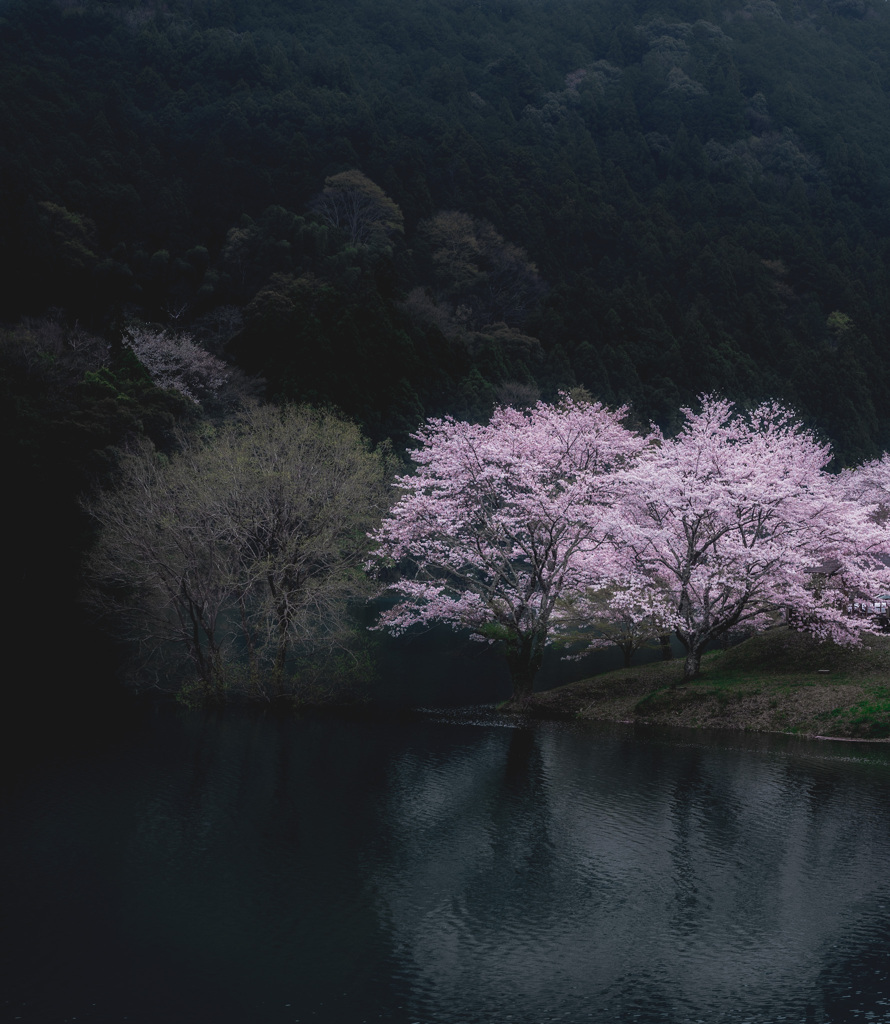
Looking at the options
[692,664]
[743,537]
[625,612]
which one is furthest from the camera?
[625,612]

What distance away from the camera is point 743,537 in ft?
101

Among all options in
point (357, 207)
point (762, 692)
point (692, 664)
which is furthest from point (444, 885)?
point (357, 207)

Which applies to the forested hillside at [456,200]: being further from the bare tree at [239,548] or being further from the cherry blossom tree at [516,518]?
the cherry blossom tree at [516,518]

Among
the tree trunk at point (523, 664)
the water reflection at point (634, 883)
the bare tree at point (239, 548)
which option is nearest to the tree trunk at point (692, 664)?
the tree trunk at point (523, 664)

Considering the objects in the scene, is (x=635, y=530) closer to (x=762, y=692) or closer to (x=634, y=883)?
(x=762, y=692)

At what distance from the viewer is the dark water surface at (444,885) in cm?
1169

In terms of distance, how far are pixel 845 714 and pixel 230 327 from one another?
64.1 meters

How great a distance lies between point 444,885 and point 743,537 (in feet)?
62.3

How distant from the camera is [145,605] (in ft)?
102

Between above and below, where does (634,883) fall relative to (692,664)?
below

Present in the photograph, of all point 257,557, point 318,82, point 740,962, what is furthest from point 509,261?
point 740,962

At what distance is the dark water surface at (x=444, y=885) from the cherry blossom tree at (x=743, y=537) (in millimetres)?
6425

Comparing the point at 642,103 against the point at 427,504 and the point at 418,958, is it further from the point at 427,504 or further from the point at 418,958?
→ the point at 418,958

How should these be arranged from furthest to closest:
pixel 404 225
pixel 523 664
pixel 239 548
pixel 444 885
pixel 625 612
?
pixel 404 225
pixel 625 612
pixel 523 664
pixel 239 548
pixel 444 885
